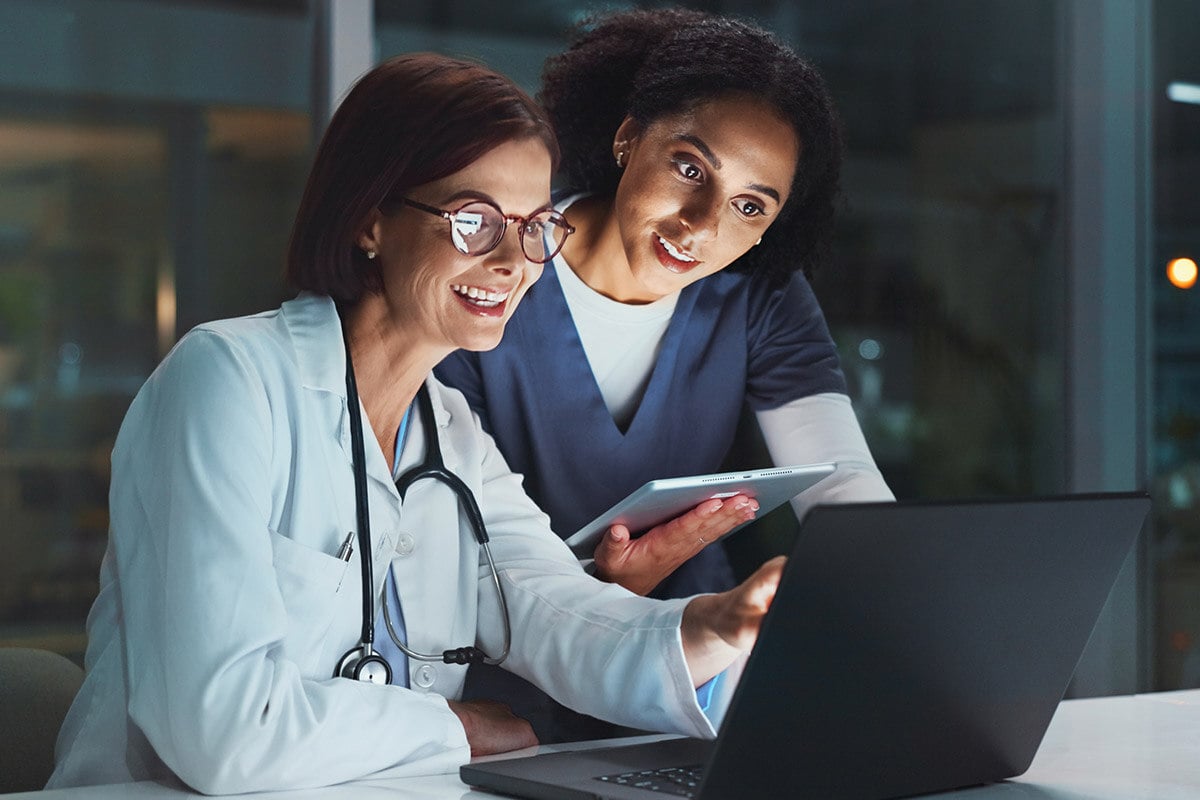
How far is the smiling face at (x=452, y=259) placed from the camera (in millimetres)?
1755

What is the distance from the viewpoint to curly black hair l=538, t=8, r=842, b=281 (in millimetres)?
2312

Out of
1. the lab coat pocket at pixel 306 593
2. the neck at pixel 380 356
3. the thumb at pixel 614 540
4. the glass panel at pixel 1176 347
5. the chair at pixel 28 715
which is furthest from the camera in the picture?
the glass panel at pixel 1176 347

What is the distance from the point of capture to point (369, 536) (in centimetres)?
166

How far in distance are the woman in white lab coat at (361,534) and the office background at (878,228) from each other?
0.79m

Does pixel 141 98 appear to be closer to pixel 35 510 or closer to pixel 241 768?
pixel 35 510

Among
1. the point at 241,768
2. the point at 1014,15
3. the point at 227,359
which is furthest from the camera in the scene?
the point at 1014,15

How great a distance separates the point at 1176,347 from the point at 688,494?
9.26 feet

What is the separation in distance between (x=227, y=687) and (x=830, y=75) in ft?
8.54

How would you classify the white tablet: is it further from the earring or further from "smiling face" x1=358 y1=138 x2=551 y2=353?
the earring

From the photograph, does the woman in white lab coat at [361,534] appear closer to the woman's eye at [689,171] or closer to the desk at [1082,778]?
the desk at [1082,778]

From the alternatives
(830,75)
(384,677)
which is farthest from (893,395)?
(384,677)

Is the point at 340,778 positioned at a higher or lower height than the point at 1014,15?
lower

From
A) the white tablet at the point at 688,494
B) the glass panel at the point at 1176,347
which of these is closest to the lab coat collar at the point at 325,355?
the white tablet at the point at 688,494

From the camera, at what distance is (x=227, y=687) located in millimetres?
1364
